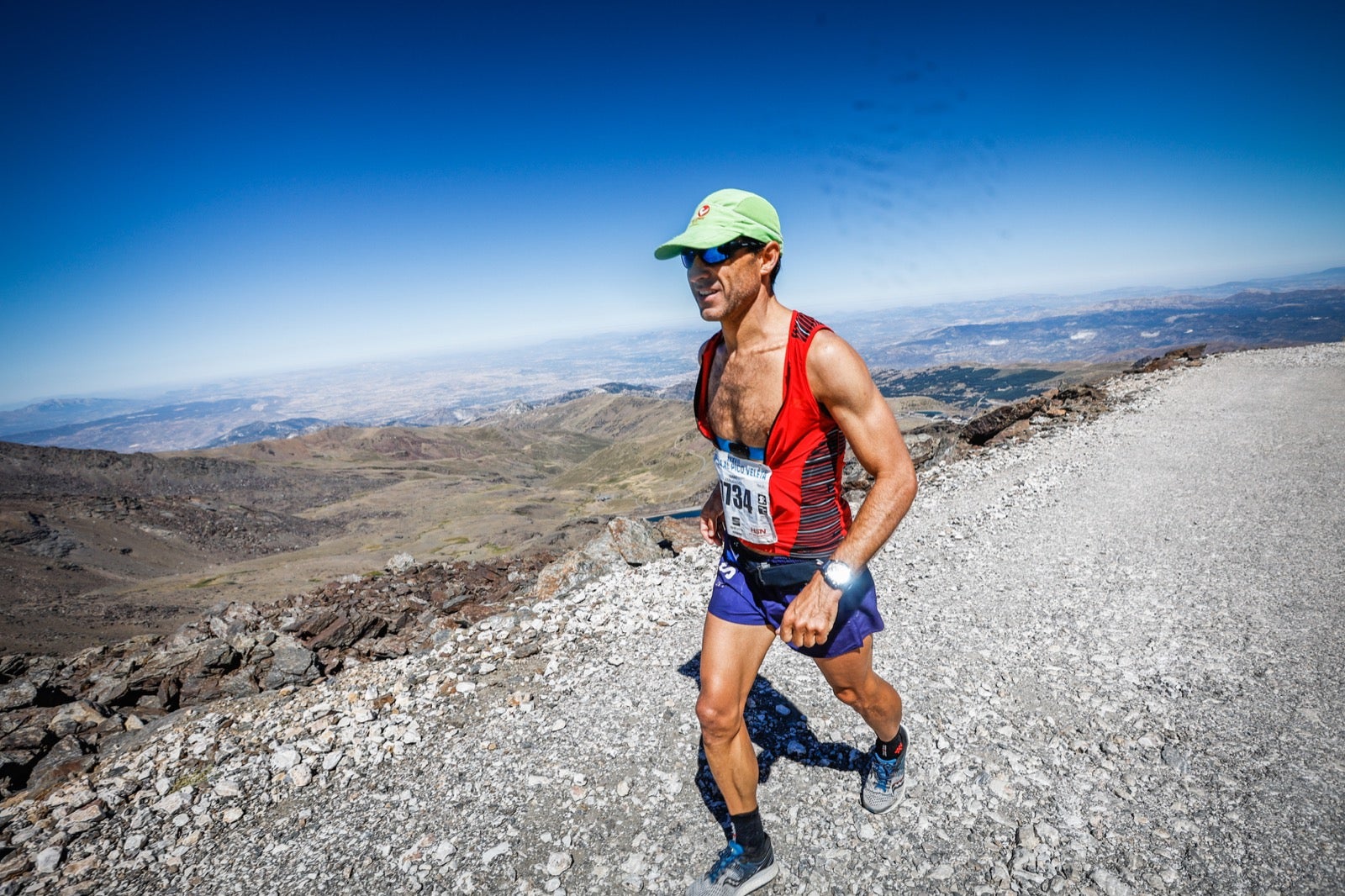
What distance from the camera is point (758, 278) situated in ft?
9.15

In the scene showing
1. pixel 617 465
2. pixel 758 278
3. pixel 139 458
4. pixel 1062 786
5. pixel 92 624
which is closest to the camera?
pixel 758 278

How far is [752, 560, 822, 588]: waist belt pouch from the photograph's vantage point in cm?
291

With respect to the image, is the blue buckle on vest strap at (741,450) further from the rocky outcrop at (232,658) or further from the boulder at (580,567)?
the boulder at (580,567)

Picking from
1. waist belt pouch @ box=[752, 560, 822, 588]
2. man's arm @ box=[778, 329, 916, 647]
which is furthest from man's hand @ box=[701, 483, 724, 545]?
man's arm @ box=[778, 329, 916, 647]

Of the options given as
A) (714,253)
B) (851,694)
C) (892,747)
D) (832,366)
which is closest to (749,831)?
(851,694)

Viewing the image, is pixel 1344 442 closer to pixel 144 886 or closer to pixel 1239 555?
pixel 1239 555

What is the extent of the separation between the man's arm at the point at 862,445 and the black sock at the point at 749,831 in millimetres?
1302

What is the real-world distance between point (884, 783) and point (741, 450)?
8.19 feet

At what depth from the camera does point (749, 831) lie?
10.3 feet

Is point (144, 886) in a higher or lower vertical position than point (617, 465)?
higher

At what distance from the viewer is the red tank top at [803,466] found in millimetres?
2664

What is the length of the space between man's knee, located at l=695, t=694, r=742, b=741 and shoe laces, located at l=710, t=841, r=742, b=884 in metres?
0.86

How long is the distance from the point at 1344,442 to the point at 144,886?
18293 mm

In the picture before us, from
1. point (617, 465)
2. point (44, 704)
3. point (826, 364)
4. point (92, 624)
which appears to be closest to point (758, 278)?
point (826, 364)
